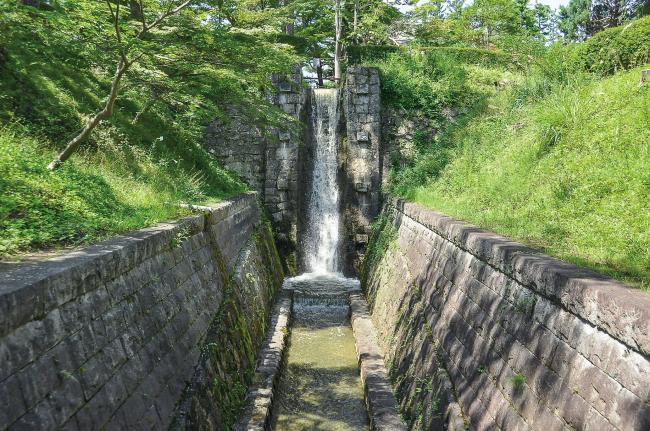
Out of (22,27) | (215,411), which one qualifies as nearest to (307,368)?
(215,411)

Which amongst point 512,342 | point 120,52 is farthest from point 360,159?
point 512,342

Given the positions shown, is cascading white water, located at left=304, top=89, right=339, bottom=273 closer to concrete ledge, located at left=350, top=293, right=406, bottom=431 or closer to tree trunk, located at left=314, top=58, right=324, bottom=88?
concrete ledge, located at left=350, top=293, right=406, bottom=431

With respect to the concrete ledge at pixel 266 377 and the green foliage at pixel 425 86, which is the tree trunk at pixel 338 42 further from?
the concrete ledge at pixel 266 377

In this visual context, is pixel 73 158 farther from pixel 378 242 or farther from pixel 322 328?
pixel 378 242

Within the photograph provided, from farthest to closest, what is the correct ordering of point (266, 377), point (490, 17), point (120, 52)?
point (490, 17) < point (266, 377) < point (120, 52)

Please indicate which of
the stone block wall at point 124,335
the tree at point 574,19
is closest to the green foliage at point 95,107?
the stone block wall at point 124,335

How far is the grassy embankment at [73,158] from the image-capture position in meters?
5.00

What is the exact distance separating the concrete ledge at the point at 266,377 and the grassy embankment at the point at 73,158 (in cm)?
286

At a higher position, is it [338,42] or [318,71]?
[338,42]

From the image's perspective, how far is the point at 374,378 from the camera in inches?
303

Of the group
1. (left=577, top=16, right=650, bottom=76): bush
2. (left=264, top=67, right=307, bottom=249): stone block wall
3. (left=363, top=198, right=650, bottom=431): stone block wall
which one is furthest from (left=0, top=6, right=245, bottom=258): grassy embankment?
(left=577, top=16, right=650, bottom=76): bush

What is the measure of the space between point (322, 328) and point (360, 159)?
6835 millimetres

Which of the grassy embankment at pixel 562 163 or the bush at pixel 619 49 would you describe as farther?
the bush at pixel 619 49

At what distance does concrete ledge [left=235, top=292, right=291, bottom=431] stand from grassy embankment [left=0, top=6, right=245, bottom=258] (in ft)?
9.40
